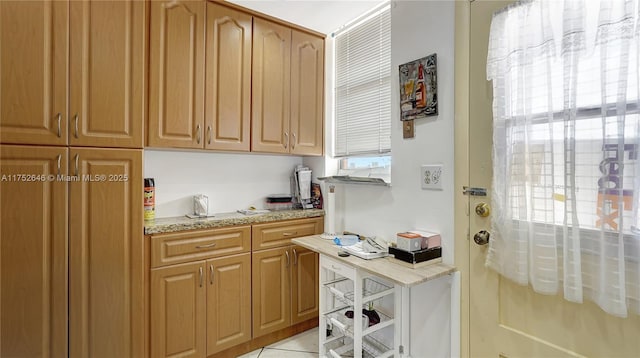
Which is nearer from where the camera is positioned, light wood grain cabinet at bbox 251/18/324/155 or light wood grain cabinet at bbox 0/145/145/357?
light wood grain cabinet at bbox 0/145/145/357

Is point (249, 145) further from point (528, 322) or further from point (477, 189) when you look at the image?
point (528, 322)

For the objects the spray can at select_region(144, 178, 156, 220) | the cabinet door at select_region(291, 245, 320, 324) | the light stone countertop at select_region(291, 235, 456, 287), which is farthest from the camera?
the cabinet door at select_region(291, 245, 320, 324)

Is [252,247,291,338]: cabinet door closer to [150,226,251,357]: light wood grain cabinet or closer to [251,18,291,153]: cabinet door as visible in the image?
[150,226,251,357]: light wood grain cabinet

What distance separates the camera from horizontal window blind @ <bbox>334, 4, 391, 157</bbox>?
2088 millimetres

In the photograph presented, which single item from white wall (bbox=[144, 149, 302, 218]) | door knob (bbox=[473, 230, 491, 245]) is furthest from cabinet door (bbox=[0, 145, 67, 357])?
door knob (bbox=[473, 230, 491, 245])

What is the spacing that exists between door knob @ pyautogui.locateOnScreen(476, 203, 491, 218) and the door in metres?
0.03

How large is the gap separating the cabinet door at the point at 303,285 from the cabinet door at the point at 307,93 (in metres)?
0.86

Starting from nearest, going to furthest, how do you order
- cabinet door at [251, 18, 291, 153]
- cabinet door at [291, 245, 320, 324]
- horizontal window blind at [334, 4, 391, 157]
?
horizontal window blind at [334, 4, 391, 157]
cabinet door at [251, 18, 291, 153]
cabinet door at [291, 245, 320, 324]

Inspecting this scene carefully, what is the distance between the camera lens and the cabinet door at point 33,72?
1381 mm

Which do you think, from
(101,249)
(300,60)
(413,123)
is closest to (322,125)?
(300,60)

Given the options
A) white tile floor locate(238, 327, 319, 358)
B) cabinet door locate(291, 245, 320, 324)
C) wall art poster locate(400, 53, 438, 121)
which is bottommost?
white tile floor locate(238, 327, 319, 358)

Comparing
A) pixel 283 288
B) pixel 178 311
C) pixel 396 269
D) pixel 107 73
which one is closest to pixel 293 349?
pixel 283 288

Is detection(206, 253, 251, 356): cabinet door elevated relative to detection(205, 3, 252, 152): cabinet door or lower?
lower

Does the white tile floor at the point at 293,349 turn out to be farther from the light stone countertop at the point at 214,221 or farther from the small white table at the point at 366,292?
the light stone countertop at the point at 214,221
